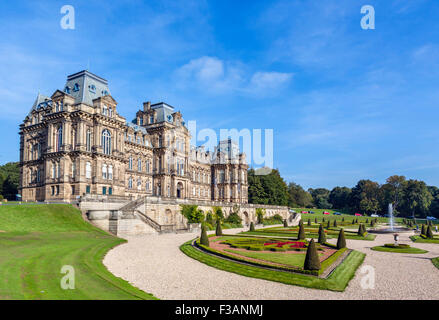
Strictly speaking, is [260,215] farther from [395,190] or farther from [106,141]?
[395,190]

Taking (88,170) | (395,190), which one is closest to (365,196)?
(395,190)

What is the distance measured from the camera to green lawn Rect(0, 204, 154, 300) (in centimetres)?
1475

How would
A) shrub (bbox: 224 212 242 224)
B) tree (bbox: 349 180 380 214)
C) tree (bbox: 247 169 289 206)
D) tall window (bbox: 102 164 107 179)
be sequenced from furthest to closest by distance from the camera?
1. tree (bbox: 349 180 380 214)
2. tree (bbox: 247 169 289 206)
3. shrub (bbox: 224 212 242 224)
4. tall window (bbox: 102 164 107 179)

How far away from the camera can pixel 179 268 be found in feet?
71.4

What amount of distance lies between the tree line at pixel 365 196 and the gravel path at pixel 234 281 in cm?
7336

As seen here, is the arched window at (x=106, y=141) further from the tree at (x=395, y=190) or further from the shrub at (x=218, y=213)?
the tree at (x=395, y=190)

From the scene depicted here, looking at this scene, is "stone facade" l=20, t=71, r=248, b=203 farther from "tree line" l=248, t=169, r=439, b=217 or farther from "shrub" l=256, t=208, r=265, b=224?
"tree line" l=248, t=169, r=439, b=217

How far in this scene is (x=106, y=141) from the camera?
5484cm

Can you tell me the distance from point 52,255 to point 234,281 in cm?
1348

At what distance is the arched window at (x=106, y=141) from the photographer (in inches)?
2137

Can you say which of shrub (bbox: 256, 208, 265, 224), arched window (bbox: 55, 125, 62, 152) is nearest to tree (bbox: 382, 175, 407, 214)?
A: shrub (bbox: 256, 208, 265, 224)

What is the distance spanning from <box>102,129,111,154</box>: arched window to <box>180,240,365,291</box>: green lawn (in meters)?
34.2

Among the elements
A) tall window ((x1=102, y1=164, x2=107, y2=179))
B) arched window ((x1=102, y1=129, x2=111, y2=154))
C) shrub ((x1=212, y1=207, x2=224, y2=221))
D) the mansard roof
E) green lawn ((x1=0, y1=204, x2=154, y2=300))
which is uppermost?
the mansard roof

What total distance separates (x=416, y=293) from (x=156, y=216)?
128 ft
